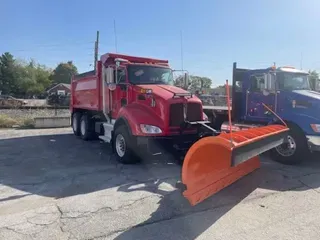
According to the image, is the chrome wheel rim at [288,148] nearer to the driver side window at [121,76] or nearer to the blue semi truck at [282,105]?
the blue semi truck at [282,105]

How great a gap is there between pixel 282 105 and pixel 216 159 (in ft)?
11.4

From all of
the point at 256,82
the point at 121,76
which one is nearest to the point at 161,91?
the point at 121,76

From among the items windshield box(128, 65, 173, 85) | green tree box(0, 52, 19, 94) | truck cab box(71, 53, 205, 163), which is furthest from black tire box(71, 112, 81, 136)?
green tree box(0, 52, 19, 94)

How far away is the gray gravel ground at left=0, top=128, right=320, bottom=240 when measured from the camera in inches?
136

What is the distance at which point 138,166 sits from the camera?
6.58 metres

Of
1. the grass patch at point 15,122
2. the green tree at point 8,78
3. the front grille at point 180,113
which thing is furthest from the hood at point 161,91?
the green tree at point 8,78

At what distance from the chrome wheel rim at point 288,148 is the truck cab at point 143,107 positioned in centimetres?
209

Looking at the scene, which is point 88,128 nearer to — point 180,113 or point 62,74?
point 180,113

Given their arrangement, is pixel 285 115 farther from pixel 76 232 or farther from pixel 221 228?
pixel 76 232

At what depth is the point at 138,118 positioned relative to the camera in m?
6.39

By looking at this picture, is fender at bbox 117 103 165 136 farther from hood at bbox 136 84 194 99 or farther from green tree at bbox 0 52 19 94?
green tree at bbox 0 52 19 94

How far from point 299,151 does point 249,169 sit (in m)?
1.69

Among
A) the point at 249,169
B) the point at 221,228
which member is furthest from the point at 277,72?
the point at 221,228

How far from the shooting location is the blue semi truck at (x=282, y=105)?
6.52 meters
